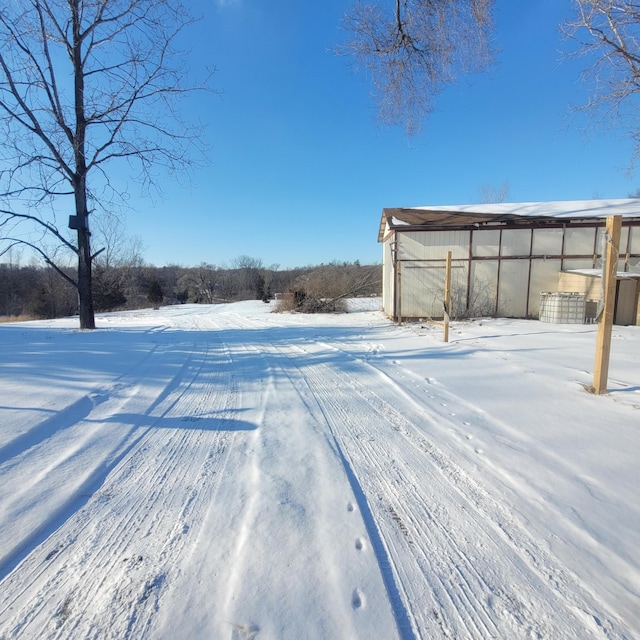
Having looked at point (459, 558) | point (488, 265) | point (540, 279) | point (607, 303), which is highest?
point (488, 265)

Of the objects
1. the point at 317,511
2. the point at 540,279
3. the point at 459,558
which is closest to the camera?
the point at 459,558

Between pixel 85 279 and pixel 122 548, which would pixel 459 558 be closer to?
pixel 122 548

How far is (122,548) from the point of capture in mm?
1652

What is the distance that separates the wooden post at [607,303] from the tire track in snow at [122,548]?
14.0 feet

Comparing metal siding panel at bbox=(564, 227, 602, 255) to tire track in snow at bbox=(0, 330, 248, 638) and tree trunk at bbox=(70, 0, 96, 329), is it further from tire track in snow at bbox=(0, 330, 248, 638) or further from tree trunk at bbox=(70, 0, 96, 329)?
tree trunk at bbox=(70, 0, 96, 329)

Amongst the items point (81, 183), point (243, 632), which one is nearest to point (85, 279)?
point (81, 183)

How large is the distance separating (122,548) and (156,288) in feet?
154

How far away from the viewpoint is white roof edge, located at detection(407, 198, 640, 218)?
11.8 m

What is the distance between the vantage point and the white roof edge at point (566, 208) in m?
11.8

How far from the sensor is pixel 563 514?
1.91 metres

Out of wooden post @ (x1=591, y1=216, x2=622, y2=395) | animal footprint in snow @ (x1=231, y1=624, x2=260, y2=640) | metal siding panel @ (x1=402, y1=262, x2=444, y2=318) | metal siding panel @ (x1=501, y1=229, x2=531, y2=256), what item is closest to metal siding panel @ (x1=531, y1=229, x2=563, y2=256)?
metal siding panel @ (x1=501, y1=229, x2=531, y2=256)

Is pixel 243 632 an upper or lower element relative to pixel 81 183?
lower

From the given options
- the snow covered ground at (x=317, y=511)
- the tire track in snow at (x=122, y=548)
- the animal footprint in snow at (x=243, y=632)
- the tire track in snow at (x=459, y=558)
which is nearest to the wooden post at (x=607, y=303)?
the snow covered ground at (x=317, y=511)

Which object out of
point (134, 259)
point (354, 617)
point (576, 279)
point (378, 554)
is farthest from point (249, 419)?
point (134, 259)
